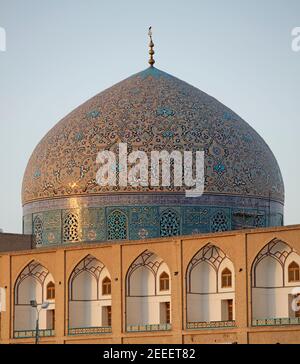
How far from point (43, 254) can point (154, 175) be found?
3.10 meters

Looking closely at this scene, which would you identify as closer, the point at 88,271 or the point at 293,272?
the point at 293,272

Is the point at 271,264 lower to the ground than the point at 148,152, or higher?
lower

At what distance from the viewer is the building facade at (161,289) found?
23.3 metres

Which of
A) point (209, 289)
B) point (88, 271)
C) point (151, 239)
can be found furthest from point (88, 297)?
point (209, 289)

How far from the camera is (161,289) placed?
83.3 ft

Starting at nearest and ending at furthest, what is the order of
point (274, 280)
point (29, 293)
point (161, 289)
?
point (274, 280) < point (161, 289) < point (29, 293)

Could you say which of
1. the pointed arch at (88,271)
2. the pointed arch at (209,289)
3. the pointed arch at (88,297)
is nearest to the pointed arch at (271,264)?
the pointed arch at (209,289)

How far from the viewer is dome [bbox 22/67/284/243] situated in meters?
28.0

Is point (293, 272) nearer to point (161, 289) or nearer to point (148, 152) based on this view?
point (161, 289)

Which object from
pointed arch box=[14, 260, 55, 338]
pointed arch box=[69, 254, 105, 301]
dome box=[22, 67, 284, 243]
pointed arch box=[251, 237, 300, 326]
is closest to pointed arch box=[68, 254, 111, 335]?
pointed arch box=[69, 254, 105, 301]

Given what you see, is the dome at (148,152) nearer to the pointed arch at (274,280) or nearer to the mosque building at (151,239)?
the mosque building at (151,239)

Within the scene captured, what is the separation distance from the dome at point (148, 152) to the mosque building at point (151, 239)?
0.09 feet

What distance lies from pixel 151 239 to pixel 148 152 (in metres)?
3.49

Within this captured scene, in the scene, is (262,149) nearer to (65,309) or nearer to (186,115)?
(186,115)
